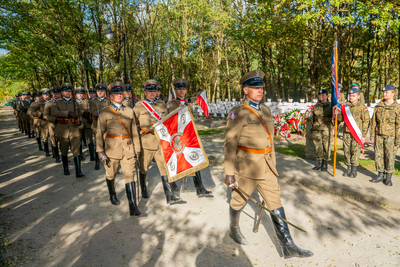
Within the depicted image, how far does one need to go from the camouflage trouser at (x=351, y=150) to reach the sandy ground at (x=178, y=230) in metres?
1.31

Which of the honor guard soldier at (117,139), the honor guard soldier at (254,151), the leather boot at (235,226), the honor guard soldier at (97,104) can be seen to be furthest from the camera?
the honor guard soldier at (97,104)

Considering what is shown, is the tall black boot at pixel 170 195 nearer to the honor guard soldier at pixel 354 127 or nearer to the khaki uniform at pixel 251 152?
the khaki uniform at pixel 251 152

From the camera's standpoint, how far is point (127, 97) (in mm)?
8164

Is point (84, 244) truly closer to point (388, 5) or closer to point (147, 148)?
point (147, 148)

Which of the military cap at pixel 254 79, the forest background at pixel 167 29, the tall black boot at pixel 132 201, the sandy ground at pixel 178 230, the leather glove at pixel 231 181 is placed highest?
the forest background at pixel 167 29

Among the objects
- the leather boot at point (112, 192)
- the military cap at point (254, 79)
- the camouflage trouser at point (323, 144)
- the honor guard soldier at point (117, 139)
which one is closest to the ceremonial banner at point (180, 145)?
the honor guard soldier at point (117, 139)

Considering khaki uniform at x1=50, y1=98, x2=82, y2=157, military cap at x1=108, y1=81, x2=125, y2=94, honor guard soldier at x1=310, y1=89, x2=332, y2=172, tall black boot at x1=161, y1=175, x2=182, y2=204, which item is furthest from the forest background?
honor guard soldier at x1=310, y1=89, x2=332, y2=172

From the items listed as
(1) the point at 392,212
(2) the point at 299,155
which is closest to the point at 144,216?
(1) the point at 392,212

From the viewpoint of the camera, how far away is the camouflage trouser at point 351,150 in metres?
5.91

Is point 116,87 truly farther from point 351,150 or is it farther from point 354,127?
point 351,150

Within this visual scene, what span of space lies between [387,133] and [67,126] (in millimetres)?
7889

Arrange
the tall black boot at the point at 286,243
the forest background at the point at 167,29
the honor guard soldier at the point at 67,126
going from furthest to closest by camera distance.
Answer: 1. the forest background at the point at 167,29
2. the honor guard soldier at the point at 67,126
3. the tall black boot at the point at 286,243

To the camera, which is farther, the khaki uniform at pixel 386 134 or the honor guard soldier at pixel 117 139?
the khaki uniform at pixel 386 134

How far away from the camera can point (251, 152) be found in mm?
3469
